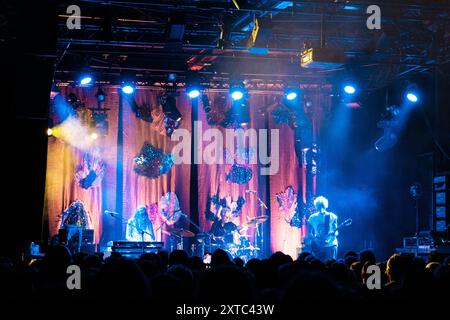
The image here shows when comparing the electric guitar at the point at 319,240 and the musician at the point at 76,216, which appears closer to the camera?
the electric guitar at the point at 319,240

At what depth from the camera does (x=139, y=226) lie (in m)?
15.0

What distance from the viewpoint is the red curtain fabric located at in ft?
48.6

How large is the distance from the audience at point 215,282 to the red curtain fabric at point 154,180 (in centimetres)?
915

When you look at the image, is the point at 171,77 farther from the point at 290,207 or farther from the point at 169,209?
the point at 290,207

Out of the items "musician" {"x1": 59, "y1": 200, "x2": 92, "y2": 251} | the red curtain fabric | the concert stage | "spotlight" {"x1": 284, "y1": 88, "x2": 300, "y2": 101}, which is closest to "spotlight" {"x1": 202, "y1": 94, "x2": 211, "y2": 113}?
the concert stage

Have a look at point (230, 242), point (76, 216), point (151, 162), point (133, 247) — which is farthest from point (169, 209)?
point (133, 247)

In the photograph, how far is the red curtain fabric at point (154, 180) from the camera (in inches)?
583

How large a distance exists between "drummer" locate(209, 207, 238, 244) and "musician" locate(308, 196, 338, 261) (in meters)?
2.08

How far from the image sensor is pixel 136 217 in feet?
49.3

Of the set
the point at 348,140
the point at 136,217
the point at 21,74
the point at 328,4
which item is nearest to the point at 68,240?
the point at 136,217

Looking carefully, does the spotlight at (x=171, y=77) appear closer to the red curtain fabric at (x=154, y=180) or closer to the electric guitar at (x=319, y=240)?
the red curtain fabric at (x=154, y=180)

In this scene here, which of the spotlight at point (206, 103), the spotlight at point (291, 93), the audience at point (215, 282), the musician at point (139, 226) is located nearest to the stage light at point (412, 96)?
the spotlight at point (291, 93)
